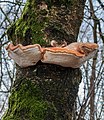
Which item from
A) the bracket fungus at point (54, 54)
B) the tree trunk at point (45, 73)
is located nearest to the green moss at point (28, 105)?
the tree trunk at point (45, 73)

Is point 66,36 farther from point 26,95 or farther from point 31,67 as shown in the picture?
Answer: point 26,95

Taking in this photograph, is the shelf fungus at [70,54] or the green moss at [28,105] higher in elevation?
the shelf fungus at [70,54]

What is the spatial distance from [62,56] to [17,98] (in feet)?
0.97

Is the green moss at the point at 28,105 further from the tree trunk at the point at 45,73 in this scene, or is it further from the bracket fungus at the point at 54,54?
the bracket fungus at the point at 54,54

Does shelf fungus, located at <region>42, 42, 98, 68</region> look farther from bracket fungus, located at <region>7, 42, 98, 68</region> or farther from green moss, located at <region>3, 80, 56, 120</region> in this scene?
green moss, located at <region>3, 80, 56, 120</region>

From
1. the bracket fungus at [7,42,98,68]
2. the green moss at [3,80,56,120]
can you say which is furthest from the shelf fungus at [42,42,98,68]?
the green moss at [3,80,56,120]

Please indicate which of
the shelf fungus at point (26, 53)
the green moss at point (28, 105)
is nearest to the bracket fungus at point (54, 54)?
the shelf fungus at point (26, 53)

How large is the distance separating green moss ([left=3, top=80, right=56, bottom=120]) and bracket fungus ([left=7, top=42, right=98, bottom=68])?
0.37 feet

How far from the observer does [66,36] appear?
1.55 m

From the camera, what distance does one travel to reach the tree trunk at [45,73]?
1414mm

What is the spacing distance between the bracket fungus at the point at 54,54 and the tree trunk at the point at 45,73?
1.9 inches

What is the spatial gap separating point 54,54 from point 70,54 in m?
0.07

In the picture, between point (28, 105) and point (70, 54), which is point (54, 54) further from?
point (28, 105)

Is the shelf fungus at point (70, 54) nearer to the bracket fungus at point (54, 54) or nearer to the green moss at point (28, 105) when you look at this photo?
the bracket fungus at point (54, 54)
